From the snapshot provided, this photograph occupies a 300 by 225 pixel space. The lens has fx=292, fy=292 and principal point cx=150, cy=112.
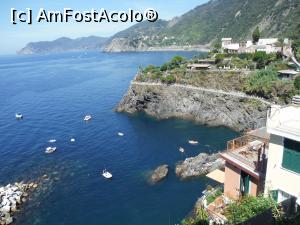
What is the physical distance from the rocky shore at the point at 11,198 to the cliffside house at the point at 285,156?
35.0m

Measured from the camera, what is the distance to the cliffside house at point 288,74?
61469 mm

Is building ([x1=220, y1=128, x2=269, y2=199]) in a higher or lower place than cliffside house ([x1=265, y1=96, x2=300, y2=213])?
lower

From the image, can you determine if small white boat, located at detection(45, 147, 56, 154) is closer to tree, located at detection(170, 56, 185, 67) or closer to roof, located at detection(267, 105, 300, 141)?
tree, located at detection(170, 56, 185, 67)

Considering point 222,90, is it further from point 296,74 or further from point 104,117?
point 104,117

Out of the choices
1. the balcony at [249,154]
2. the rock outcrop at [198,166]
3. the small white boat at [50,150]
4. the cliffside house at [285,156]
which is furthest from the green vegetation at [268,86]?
the cliffside house at [285,156]

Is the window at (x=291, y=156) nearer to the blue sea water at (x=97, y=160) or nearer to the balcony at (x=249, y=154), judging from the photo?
the balcony at (x=249, y=154)

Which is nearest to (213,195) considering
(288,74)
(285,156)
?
(285,156)

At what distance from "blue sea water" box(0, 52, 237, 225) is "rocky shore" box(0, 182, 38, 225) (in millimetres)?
1292

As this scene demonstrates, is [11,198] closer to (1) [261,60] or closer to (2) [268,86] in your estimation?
(2) [268,86]

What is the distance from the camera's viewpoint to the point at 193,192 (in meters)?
41.6

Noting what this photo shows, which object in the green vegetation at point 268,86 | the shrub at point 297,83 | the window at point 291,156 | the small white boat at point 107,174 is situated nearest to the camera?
the window at point 291,156

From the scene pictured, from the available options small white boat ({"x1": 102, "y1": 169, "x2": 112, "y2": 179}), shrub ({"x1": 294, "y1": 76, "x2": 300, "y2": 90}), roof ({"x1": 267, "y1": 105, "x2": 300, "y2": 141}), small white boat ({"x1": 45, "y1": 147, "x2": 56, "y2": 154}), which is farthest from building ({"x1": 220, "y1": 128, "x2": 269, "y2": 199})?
small white boat ({"x1": 45, "y1": 147, "x2": 56, "y2": 154})

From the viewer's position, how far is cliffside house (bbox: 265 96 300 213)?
12.7 metres

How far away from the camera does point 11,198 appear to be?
4100cm
